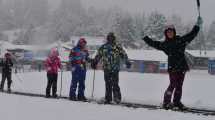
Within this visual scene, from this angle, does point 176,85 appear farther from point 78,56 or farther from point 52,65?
point 52,65

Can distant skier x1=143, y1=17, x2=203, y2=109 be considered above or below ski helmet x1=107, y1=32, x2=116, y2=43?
below

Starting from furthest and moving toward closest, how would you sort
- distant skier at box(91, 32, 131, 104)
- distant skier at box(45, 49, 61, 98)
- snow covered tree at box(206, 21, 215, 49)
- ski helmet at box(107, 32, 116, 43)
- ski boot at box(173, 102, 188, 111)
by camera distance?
1. snow covered tree at box(206, 21, 215, 49)
2. distant skier at box(45, 49, 61, 98)
3. distant skier at box(91, 32, 131, 104)
4. ski helmet at box(107, 32, 116, 43)
5. ski boot at box(173, 102, 188, 111)

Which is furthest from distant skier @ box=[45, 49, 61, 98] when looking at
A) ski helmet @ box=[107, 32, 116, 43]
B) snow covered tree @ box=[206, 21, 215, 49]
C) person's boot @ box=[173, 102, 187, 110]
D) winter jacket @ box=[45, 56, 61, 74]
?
snow covered tree @ box=[206, 21, 215, 49]

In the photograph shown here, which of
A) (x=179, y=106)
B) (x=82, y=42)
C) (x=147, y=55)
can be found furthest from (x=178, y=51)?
(x=147, y=55)

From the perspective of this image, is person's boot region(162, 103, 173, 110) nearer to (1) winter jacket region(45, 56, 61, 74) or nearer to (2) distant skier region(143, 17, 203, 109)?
(2) distant skier region(143, 17, 203, 109)

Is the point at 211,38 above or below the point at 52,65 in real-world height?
above

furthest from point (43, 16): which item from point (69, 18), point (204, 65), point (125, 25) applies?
point (204, 65)

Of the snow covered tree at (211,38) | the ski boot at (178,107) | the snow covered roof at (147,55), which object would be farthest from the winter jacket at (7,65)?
the snow covered tree at (211,38)

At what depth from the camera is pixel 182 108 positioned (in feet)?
30.0

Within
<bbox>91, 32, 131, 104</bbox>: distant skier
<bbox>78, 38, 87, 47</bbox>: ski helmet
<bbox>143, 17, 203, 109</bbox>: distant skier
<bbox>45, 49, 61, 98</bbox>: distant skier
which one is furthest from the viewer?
<bbox>45, 49, 61, 98</bbox>: distant skier

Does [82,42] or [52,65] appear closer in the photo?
[82,42]

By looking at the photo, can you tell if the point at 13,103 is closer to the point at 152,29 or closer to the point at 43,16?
the point at 152,29

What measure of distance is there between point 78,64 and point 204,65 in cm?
6850

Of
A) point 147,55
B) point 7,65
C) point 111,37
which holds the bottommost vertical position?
point 7,65
